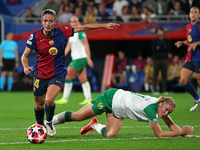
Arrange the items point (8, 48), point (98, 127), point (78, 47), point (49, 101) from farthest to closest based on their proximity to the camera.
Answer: point (8, 48), point (78, 47), point (98, 127), point (49, 101)

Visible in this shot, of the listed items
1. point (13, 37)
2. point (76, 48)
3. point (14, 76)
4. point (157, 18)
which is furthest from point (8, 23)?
point (76, 48)

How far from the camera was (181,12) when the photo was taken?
21219 millimetres

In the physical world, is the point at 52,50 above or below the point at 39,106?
above

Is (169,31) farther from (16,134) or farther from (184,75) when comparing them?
(16,134)

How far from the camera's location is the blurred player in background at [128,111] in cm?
737

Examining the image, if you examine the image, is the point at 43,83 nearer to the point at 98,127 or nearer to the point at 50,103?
the point at 50,103

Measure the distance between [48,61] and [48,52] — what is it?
0.51 feet

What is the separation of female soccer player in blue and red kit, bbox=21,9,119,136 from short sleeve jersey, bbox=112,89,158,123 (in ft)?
3.44

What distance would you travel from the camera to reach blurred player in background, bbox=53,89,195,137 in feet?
24.2

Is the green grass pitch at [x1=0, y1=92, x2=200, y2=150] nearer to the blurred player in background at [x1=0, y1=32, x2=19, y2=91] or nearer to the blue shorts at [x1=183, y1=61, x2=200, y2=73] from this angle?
the blue shorts at [x1=183, y1=61, x2=200, y2=73]

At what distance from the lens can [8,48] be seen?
21234 mm

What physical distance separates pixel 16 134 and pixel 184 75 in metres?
5.72

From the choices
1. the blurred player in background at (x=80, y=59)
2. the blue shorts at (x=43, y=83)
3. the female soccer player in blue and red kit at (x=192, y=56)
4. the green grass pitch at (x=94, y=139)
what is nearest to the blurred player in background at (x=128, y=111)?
the green grass pitch at (x=94, y=139)

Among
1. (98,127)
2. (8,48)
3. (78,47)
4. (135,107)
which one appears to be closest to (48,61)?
(98,127)
